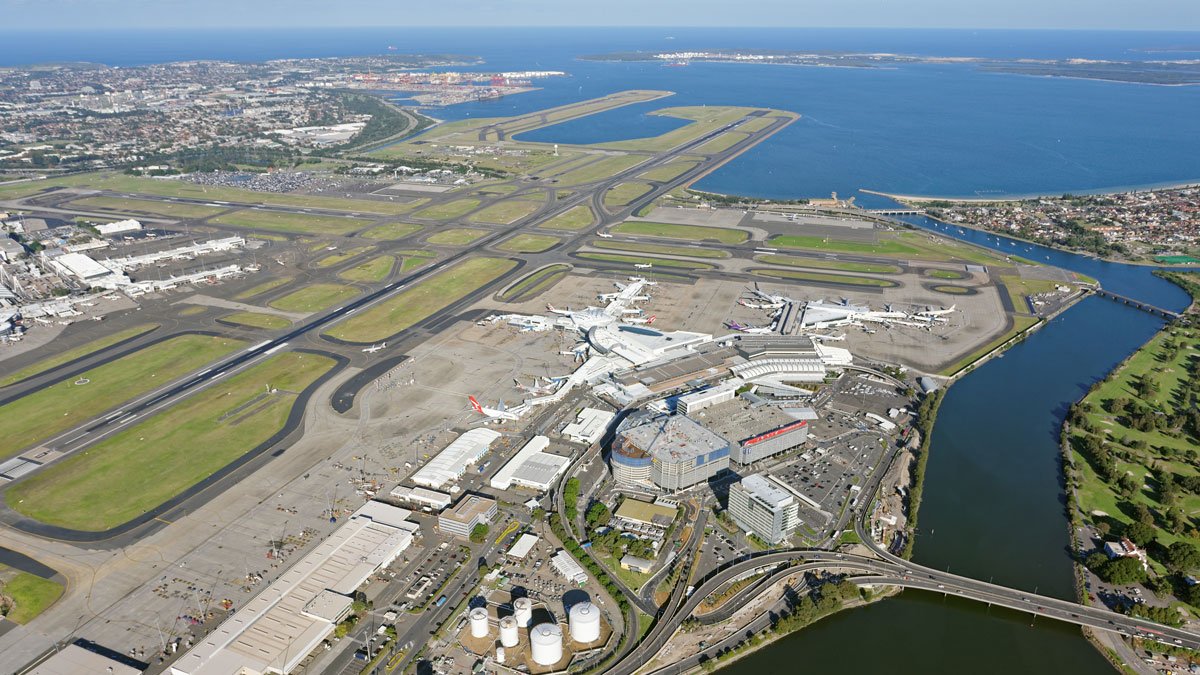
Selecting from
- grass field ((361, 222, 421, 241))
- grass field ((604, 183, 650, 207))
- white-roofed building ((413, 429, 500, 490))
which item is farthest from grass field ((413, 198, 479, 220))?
white-roofed building ((413, 429, 500, 490))

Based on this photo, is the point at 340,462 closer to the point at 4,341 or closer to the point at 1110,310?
the point at 4,341

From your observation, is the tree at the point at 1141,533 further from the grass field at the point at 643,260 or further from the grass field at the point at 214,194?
the grass field at the point at 214,194

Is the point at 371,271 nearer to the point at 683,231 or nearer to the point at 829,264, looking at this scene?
the point at 683,231

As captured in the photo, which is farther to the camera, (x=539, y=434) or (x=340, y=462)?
(x=539, y=434)

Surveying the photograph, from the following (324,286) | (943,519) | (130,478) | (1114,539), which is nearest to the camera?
(1114,539)

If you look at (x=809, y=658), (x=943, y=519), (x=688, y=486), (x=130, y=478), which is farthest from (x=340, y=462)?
(x=943, y=519)

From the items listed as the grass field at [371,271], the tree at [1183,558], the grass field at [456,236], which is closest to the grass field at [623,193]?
the grass field at [456,236]

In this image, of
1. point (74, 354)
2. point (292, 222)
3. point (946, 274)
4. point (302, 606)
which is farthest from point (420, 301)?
point (946, 274)
